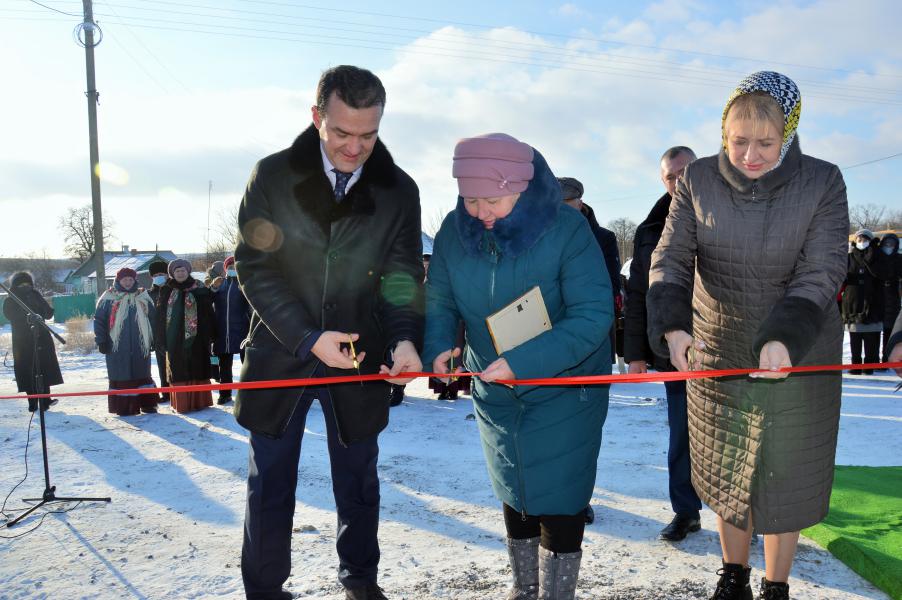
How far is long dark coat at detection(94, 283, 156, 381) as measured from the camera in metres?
7.55

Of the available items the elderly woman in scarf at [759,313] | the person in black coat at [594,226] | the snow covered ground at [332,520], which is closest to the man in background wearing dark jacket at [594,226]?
the person in black coat at [594,226]

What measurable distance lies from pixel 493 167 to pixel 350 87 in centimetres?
59

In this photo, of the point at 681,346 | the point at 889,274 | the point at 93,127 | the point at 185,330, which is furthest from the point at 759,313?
the point at 93,127

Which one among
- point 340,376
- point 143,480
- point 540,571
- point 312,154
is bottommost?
point 143,480

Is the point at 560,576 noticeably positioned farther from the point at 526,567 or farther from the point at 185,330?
the point at 185,330

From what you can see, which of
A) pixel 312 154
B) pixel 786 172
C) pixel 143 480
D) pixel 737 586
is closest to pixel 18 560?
pixel 143 480

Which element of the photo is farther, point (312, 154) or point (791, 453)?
point (312, 154)

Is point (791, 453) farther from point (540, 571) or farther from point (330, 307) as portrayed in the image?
point (330, 307)

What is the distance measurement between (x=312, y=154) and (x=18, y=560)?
2605 millimetres

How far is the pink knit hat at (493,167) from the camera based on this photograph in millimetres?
2033

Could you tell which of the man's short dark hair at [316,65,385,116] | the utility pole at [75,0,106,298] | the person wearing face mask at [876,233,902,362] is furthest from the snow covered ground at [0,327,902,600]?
the utility pole at [75,0,106,298]

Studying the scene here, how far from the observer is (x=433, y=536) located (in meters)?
3.31

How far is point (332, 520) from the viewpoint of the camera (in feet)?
11.9

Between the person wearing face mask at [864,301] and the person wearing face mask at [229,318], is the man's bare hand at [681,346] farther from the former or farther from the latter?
the person wearing face mask at [864,301]
